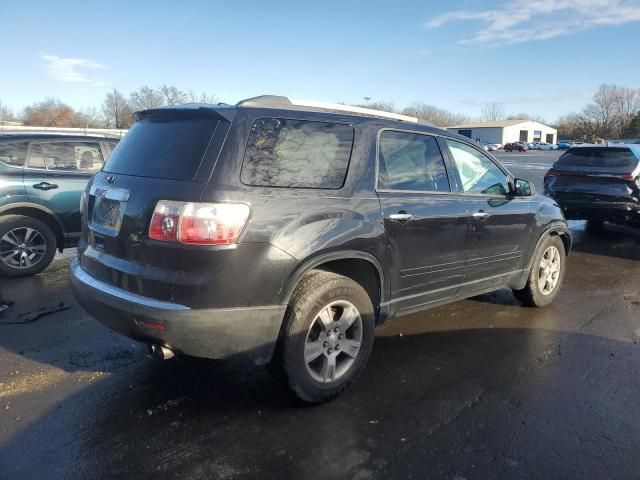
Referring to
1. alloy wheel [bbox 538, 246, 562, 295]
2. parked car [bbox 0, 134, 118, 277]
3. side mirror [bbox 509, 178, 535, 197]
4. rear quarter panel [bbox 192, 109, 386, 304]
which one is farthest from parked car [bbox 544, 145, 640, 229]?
parked car [bbox 0, 134, 118, 277]

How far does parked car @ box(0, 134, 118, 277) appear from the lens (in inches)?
232

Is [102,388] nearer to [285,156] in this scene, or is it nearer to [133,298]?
[133,298]

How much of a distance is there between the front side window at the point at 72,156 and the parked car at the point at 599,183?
24.1ft

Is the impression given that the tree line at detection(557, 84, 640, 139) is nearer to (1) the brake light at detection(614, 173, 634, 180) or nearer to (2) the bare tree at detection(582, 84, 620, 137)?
(2) the bare tree at detection(582, 84, 620, 137)

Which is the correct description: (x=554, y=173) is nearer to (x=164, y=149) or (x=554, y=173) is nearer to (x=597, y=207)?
(x=597, y=207)

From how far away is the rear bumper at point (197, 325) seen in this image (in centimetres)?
271

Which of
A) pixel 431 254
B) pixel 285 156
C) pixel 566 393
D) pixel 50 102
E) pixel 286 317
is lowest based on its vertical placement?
pixel 566 393

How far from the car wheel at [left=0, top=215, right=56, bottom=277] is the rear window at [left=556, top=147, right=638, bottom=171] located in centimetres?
822

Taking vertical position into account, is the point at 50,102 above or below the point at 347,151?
above

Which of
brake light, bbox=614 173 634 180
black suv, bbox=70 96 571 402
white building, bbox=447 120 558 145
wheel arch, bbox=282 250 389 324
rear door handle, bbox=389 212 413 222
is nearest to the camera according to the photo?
black suv, bbox=70 96 571 402

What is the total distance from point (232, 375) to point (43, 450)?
49.5 inches

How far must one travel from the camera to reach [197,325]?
8.91 feet

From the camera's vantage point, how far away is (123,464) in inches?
103

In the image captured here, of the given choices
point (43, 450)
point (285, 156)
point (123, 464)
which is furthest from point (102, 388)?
point (285, 156)
